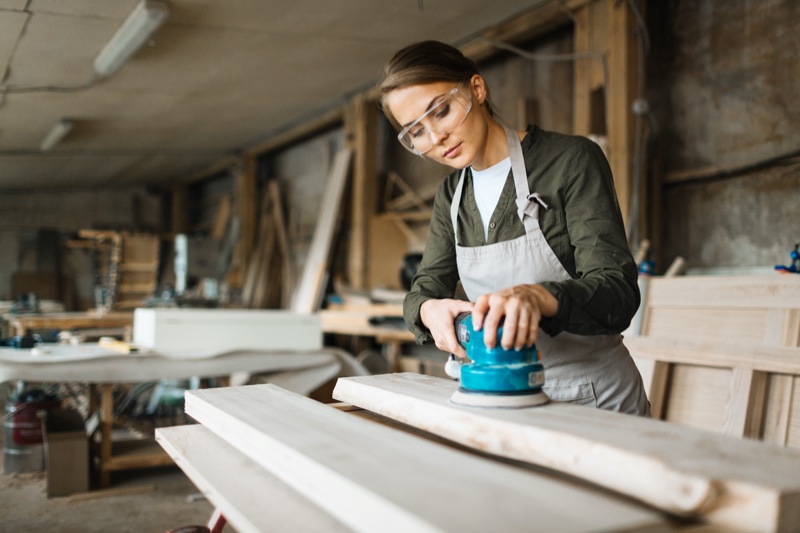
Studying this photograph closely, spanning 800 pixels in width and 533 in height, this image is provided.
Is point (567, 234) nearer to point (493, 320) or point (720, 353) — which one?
point (493, 320)

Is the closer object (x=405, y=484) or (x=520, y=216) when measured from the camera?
(x=405, y=484)

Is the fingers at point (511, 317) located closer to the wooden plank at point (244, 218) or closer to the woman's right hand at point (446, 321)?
the woman's right hand at point (446, 321)

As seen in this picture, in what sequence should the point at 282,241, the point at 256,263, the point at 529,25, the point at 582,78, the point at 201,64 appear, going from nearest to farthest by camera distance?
the point at 582,78, the point at 529,25, the point at 201,64, the point at 282,241, the point at 256,263

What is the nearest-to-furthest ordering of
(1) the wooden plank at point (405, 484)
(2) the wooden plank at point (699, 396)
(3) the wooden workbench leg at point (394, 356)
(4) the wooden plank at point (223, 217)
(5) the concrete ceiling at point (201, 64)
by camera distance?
(1) the wooden plank at point (405, 484)
(2) the wooden plank at point (699, 396)
(5) the concrete ceiling at point (201, 64)
(3) the wooden workbench leg at point (394, 356)
(4) the wooden plank at point (223, 217)

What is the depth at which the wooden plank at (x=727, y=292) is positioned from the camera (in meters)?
2.61

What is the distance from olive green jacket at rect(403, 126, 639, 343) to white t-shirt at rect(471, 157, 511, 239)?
2 centimetres

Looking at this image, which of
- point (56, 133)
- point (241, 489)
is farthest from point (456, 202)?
point (56, 133)

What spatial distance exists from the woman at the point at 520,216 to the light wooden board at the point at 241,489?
1.54 feet

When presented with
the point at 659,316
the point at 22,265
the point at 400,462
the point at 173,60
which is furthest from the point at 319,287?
→ the point at 22,265

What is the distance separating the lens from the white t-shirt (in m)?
1.65

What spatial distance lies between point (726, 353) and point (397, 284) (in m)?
4.39

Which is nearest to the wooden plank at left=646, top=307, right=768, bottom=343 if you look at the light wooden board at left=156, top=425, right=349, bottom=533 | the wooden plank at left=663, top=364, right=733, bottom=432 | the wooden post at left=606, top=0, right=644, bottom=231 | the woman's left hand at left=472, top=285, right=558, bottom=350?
the wooden plank at left=663, top=364, right=733, bottom=432

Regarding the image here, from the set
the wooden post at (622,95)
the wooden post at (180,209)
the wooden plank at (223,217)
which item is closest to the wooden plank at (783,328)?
the wooden post at (622,95)

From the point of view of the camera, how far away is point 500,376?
4.11ft
